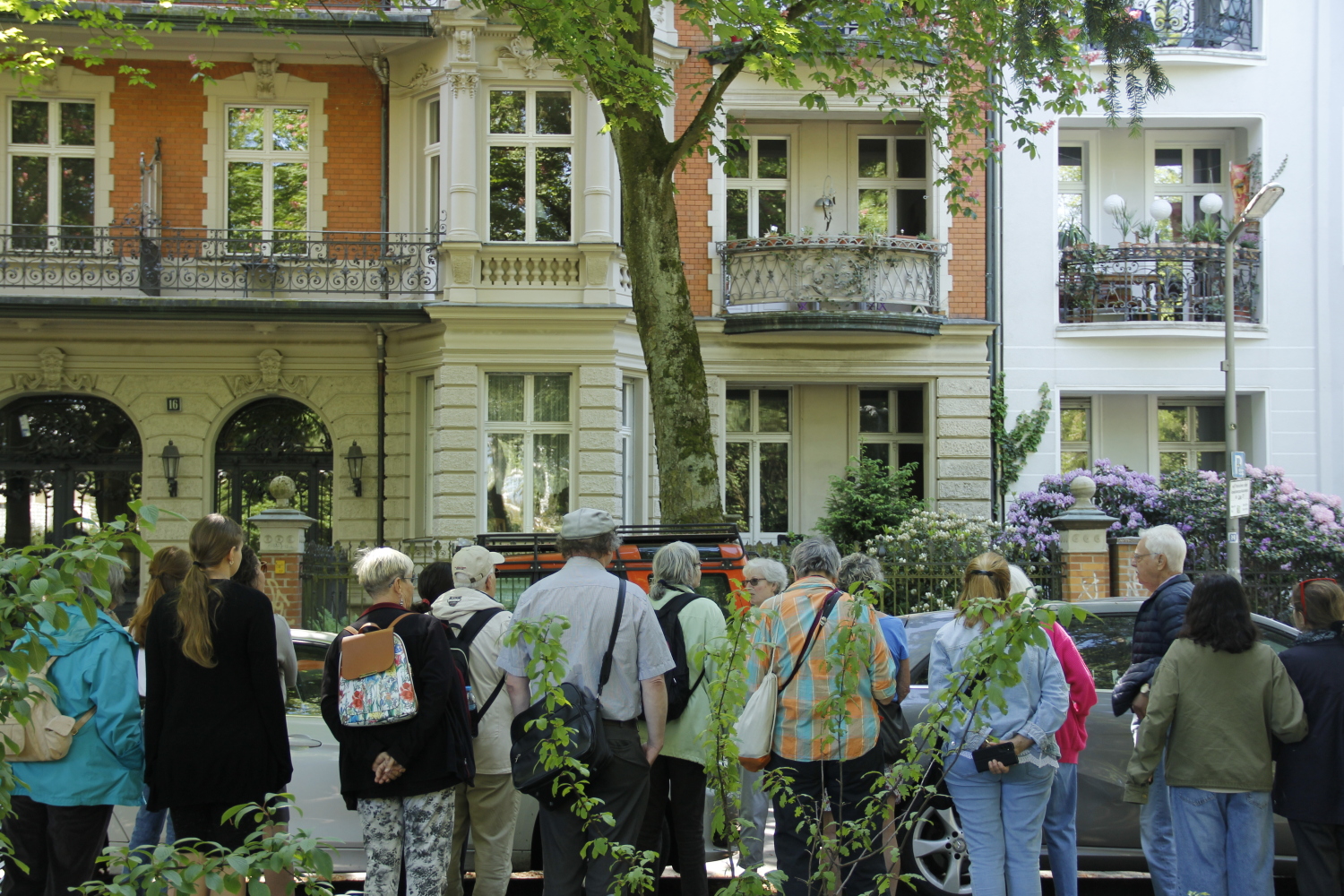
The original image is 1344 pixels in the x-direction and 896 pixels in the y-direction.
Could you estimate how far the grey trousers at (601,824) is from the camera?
16.1ft

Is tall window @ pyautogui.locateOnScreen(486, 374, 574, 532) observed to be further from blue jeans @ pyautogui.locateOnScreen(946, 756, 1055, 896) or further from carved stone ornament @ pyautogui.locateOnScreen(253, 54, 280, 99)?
blue jeans @ pyautogui.locateOnScreen(946, 756, 1055, 896)

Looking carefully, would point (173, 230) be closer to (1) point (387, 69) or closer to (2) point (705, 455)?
(1) point (387, 69)

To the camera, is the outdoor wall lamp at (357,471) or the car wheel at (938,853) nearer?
the car wheel at (938,853)

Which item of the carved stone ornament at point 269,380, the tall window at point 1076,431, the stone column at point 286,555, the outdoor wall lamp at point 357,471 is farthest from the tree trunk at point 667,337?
the tall window at point 1076,431

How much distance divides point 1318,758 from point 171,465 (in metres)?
15.7

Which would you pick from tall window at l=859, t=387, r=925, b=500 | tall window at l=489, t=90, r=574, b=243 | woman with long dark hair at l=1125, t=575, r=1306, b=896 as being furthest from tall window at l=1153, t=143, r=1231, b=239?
woman with long dark hair at l=1125, t=575, r=1306, b=896

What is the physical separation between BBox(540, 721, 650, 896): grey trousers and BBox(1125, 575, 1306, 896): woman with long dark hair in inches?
93.1

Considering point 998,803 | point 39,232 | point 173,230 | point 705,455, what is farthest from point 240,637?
point 39,232

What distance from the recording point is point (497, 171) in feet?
55.1

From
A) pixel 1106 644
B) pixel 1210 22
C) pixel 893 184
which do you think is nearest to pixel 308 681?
pixel 1106 644

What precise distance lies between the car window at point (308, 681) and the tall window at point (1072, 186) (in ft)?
49.3

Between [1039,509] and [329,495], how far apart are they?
10.4 meters

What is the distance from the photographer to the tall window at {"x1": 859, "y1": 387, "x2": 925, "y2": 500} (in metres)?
18.7

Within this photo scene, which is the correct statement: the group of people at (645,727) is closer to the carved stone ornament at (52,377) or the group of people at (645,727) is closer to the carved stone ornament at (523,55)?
the carved stone ornament at (523,55)
